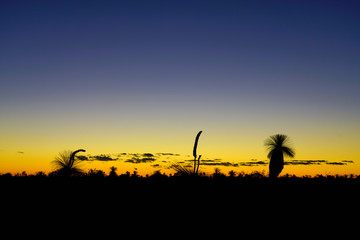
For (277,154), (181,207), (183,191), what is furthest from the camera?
(277,154)

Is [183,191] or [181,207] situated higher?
[183,191]

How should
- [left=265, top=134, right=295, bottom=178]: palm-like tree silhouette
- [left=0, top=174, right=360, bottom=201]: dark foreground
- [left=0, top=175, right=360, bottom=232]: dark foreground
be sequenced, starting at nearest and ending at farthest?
[left=0, top=175, right=360, bottom=232]: dark foreground → [left=0, top=174, right=360, bottom=201]: dark foreground → [left=265, top=134, right=295, bottom=178]: palm-like tree silhouette

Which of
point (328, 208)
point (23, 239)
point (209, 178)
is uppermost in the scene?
point (209, 178)

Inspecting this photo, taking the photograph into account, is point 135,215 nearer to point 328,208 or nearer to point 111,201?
point 111,201

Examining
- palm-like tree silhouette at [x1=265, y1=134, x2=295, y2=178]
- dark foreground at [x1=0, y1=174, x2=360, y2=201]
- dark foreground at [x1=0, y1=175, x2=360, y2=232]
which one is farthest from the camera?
palm-like tree silhouette at [x1=265, y1=134, x2=295, y2=178]

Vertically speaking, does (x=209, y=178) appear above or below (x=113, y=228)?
above

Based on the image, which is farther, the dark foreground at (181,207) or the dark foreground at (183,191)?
the dark foreground at (183,191)

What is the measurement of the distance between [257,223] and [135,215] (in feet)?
13.5

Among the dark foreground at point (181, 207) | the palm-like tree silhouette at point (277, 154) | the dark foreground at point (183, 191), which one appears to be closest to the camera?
the dark foreground at point (181, 207)

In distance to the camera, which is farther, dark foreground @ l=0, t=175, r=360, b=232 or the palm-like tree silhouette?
the palm-like tree silhouette

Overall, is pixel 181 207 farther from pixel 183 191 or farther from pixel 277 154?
pixel 277 154

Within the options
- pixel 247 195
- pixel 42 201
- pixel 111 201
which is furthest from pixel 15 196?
pixel 247 195

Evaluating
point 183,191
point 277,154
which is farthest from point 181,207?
point 277,154

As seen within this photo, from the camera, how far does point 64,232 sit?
30.8 feet
